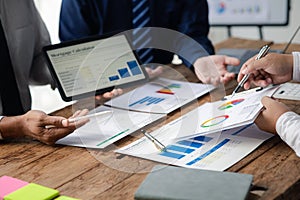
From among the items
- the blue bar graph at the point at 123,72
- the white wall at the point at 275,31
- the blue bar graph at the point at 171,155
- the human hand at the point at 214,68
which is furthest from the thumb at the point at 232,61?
the white wall at the point at 275,31

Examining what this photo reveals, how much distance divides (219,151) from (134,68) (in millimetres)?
556

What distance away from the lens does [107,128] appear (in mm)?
1331

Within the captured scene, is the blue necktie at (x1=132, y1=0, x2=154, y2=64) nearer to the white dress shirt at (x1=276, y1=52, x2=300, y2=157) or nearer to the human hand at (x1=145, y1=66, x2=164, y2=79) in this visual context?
the human hand at (x1=145, y1=66, x2=164, y2=79)

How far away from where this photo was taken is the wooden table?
99 cm

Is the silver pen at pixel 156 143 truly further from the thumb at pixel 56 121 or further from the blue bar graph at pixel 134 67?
the blue bar graph at pixel 134 67

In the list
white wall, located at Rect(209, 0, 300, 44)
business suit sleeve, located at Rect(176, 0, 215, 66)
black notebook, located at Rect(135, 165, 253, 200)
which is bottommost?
white wall, located at Rect(209, 0, 300, 44)

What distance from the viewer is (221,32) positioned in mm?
3613

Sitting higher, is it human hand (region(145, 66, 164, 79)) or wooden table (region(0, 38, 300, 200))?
human hand (region(145, 66, 164, 79))

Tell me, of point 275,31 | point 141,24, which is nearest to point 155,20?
point 141,24

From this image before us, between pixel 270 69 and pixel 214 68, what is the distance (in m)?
0.30

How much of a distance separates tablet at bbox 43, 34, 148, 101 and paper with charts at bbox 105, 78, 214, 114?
0.15ft

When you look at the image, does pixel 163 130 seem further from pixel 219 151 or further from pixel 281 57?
pixel 281 57

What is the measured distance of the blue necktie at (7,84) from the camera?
1552 millimetres

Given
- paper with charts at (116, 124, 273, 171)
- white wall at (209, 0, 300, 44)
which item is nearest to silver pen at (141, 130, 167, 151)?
paper with charts at (116, 124, 273, 171)
